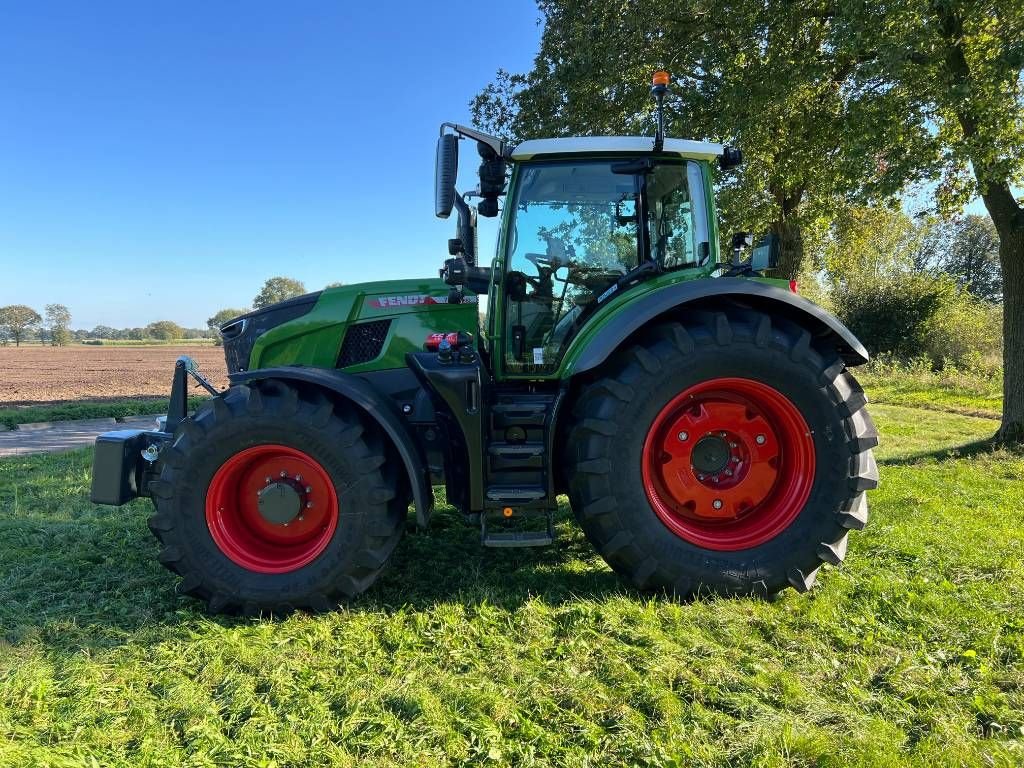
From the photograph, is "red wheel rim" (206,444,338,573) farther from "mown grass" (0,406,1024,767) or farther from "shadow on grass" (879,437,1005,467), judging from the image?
"shadow on grass" (879,437,1005,467)

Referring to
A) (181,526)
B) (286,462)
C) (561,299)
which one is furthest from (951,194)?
(181,526)

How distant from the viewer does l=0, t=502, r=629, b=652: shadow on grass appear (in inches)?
108

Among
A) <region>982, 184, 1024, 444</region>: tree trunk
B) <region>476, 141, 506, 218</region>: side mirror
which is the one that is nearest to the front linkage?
<region>476, 141, 506, 218</region>: side mirror

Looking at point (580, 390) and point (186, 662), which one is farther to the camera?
point (580, 390)

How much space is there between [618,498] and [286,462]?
166 centimetres

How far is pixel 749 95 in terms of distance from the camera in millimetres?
7379

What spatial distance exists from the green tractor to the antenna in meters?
0.01

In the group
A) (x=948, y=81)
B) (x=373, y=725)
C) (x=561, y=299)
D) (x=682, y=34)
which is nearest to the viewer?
(x=373, y=725)

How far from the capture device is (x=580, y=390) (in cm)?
316

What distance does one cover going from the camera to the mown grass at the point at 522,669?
6.31 feet

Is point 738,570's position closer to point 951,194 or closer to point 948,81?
point 948,81

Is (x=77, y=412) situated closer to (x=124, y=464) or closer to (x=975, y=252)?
(x=124, y=464)

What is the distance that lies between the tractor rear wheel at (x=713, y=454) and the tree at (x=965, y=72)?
14.2 feet

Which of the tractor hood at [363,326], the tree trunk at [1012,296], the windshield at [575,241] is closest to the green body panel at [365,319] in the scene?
the tractor hood at [363,326]
